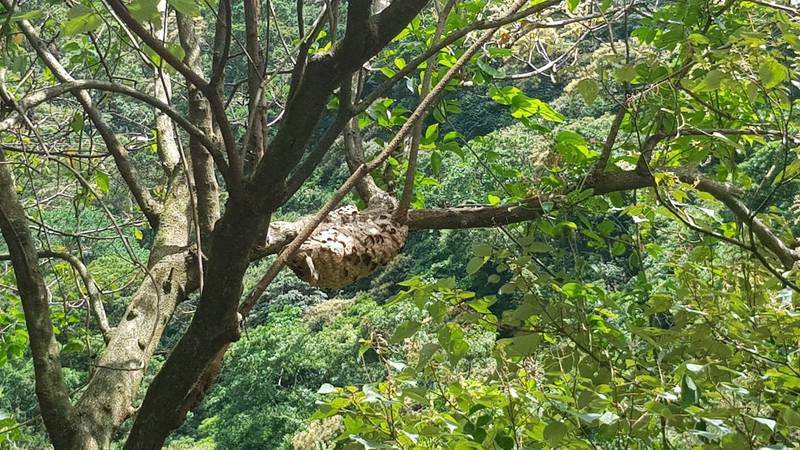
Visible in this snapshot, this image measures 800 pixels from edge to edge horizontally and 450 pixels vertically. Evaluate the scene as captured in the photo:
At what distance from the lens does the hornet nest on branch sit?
1.55 metres

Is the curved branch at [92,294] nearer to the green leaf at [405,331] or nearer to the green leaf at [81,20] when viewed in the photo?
the green leaf at [405,331]

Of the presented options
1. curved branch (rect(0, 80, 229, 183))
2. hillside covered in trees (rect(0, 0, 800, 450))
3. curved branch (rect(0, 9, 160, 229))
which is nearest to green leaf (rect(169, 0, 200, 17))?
hillside covered in trees (rect(0, 0, 800, 450))

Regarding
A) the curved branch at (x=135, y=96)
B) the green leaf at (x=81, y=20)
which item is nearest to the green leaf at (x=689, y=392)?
the curved branch at (x=135, y=96)

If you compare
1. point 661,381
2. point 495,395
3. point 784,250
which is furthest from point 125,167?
point 784,250

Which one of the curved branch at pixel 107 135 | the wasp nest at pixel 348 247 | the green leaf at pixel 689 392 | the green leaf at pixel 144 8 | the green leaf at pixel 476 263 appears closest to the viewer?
the green leaf at pixel 144 8

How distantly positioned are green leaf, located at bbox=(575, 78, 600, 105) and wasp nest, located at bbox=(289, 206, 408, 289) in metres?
0.59

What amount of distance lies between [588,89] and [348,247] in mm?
608

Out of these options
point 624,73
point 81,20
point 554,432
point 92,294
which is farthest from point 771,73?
point 92,294

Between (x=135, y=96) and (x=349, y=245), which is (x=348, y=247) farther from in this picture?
(x=135, y=96)

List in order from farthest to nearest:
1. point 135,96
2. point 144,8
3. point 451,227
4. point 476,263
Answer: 1. point 451,227
2. point 476,263
3. point 135,96
4. point 144,8

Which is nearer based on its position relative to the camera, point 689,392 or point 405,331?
point 689,392

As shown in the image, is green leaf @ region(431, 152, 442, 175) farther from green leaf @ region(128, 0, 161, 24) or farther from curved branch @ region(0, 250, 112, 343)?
green leaf @ region(128, 0, 161, 24)

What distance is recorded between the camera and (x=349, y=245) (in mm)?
1612

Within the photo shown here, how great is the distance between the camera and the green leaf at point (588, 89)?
3.94 feet
